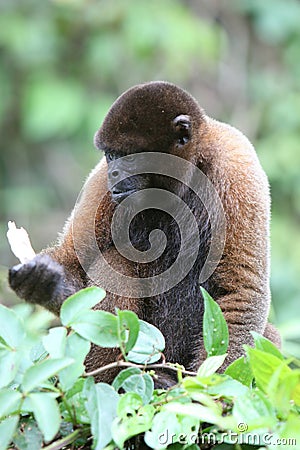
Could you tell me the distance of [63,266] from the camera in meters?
2.82

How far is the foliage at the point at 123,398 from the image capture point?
1.50 m

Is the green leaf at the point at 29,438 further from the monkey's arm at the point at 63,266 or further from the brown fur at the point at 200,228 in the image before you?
the monkey's arm at the point at 63,266

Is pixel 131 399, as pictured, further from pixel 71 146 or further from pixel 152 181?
pixel 71 146

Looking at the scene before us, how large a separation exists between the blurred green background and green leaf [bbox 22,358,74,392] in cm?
531

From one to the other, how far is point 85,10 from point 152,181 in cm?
514

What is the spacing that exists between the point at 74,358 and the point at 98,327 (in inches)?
3.8

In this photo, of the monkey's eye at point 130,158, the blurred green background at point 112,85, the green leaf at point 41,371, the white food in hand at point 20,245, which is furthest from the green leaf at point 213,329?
the blurred green background at point 112,85

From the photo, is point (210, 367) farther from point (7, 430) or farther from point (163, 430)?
point (7, 430)

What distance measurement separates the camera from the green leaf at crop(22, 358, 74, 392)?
5.06 ft

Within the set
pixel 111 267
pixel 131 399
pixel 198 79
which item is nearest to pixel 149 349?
pixel 131 399

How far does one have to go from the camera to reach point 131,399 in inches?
65.4

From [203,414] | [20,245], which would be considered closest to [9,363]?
[203,414]

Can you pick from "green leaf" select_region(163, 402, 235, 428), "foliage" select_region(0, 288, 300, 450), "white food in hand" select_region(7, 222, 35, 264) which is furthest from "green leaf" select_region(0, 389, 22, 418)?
"white food in hand" select_region(7, 222, 35, 264)

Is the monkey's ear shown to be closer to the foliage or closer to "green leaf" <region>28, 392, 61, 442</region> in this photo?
the foliage
